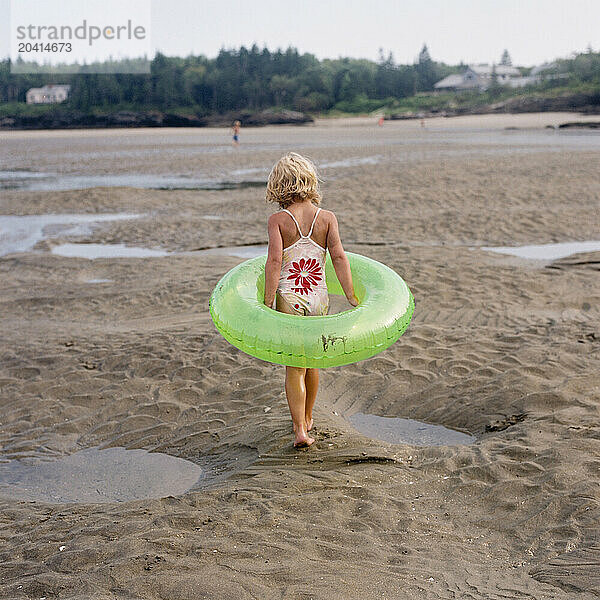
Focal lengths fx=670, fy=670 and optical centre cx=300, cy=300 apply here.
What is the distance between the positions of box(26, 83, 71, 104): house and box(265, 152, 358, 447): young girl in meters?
91.2

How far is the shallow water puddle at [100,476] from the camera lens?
429 centimetres

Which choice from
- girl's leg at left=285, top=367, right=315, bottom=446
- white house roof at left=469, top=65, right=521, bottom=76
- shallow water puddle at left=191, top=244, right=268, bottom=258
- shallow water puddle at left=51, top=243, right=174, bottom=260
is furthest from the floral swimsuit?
white house roof at left=469, top=65, right=521, bottom=76

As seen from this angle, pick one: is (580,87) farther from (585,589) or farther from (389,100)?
(585,589)

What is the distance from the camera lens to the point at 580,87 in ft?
204

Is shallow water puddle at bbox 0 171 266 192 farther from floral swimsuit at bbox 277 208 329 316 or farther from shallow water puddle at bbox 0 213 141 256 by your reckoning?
floral swimsuit at bbox 277 208 329 316

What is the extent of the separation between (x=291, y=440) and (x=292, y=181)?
1771mm

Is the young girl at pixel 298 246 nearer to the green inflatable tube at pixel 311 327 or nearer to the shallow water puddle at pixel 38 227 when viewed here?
the green inflatable tube at pixel 311 327

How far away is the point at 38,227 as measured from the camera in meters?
14.3

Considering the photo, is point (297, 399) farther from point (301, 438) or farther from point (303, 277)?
point (303, 277)

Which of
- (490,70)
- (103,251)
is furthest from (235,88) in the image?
(103,251)

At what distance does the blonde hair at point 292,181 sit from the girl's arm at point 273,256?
0.14 metres

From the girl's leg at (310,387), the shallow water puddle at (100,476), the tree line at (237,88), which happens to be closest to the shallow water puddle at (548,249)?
the girl's leg at (310,387)

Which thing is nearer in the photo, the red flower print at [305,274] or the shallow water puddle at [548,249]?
the red flower print at [305,274]

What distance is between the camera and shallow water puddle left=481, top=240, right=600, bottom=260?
10055 mm
